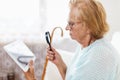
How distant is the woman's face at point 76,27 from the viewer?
138cm

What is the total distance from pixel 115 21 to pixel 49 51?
1131mm

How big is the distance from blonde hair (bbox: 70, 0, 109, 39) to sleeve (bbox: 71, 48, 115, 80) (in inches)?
4.5

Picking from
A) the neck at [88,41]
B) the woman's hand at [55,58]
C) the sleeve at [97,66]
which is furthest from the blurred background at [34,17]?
the sleeve at [97,66]

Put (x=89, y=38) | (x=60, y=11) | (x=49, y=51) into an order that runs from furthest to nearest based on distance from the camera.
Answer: (x=60, y=11)
(x=49, y=51)
(x=89, y=38)

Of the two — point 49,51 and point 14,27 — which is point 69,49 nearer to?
point 14,27

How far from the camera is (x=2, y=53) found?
260 centimetres

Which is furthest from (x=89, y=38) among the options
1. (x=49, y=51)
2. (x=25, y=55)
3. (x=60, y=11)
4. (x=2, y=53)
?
(x=2, y=53)

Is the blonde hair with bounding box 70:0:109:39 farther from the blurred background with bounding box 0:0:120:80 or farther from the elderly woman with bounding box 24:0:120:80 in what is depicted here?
the blurred background with bounding box 0:0:120:80

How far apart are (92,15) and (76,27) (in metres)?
0.11

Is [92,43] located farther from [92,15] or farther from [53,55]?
[53,55]

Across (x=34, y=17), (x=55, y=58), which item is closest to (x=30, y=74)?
(x=55, y=58)

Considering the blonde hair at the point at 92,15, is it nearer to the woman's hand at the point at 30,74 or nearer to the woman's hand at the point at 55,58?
the woman's hand at the point at 55,58

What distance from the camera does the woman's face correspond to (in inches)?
54.5

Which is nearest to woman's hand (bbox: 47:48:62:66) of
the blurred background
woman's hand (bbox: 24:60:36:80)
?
woman's hand (bbox: 24:60:36:80)
